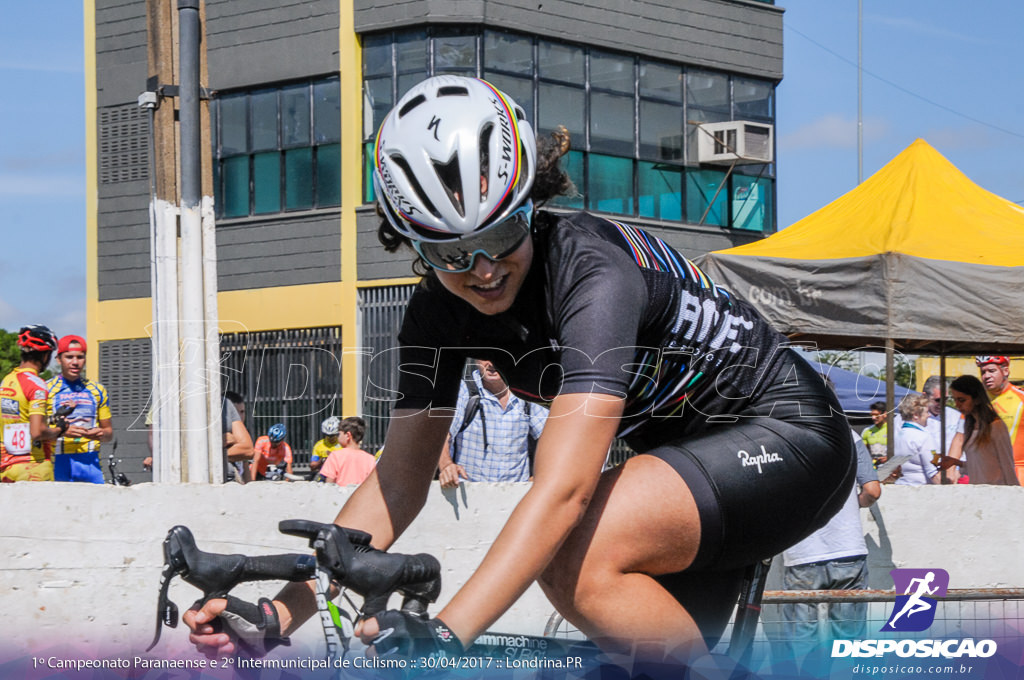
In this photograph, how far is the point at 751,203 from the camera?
20906 mm

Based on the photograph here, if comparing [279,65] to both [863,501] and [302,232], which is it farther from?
[863,501]

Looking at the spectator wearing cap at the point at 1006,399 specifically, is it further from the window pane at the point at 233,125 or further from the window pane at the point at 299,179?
the window pane at the point at 233,125

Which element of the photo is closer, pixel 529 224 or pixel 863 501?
pixel 529 224

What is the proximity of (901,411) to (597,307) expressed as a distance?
7.34 metres

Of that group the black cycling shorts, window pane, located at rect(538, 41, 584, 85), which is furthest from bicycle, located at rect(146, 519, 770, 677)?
window pane, located at rect(538, 41, 584, 85)

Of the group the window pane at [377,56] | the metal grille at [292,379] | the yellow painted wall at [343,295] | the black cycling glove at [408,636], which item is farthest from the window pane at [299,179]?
the black cycling glove at [408,636]

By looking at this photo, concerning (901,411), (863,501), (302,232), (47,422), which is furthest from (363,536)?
(302,232)

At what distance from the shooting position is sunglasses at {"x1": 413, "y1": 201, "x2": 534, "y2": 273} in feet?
7.27

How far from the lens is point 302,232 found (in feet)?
62.1

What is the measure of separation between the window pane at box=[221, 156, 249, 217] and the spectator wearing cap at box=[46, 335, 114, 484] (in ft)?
38.2

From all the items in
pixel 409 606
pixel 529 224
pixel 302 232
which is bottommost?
pixel 409 606

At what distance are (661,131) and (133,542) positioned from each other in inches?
614

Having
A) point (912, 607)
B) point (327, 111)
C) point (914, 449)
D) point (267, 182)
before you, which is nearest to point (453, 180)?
point (912, 607)

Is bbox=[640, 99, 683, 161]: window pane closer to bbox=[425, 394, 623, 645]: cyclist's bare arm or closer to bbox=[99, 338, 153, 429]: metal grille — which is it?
bbox=[99, 338, 153, 429]: metal grille
